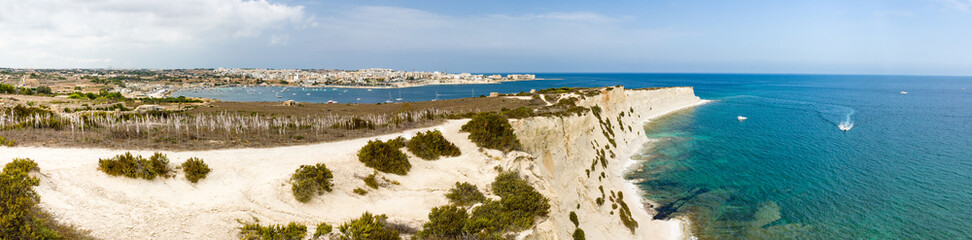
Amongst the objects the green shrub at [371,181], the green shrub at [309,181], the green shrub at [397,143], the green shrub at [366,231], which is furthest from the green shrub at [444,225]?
the green shrub at [397,143]

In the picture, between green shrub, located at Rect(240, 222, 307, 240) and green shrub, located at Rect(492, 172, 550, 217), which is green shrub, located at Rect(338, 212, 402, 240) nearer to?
green shrub, located at Rect(240, 222, 307, 240)

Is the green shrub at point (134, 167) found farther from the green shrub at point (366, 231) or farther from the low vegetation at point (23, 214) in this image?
the green shrub at point (366, 231)

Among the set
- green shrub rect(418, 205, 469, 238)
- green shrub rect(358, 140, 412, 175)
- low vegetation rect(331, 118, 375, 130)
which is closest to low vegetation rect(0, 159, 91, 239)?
green shrub rect(418, 205, 469, 238)

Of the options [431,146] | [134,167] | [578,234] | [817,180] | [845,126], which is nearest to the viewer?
[134,167]

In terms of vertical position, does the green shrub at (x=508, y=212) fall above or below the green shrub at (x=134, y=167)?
below

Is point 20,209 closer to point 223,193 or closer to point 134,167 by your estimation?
point 134,167

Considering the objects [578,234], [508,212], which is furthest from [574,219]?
[508,212]

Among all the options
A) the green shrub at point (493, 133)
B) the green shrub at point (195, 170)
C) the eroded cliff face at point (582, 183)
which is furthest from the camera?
the green shrub at point (493, 133)
